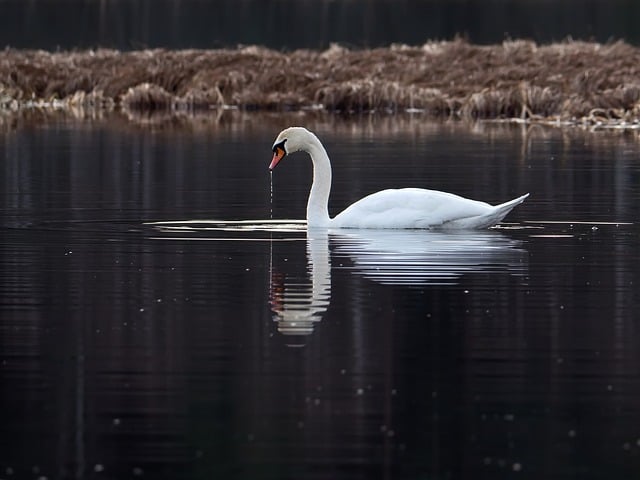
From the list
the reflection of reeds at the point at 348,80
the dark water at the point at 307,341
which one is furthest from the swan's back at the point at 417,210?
the reflection of reeds at the point at 348,80

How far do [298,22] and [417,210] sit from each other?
60.1m

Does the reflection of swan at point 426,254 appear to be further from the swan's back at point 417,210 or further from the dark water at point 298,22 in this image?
the dark water at point 298,22

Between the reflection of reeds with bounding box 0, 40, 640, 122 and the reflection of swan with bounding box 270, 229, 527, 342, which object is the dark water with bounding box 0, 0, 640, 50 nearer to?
the reflection of reeds with bounding box 0, 40, 640, 122

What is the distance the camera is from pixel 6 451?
799cm

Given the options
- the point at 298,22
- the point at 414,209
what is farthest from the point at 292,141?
the point at 298,22

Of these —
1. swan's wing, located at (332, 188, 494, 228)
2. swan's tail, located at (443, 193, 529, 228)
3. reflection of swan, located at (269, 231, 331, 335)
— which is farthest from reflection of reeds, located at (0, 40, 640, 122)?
reflection of swan, located at (269, 231, 331, 335)

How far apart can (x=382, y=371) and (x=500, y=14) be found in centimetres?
6739

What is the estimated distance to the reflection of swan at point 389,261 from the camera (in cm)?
1211

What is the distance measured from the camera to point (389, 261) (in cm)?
1463

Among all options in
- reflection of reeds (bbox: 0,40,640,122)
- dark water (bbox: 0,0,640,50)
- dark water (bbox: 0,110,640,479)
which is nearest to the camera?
dark water (bbox: 0,110,640,479)

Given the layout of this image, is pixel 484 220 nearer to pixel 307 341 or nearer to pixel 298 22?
pixel 307 341

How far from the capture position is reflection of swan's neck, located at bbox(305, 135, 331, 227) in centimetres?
1769

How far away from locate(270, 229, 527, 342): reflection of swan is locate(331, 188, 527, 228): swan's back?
115 mm

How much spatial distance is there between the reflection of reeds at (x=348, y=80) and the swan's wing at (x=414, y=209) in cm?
2514
